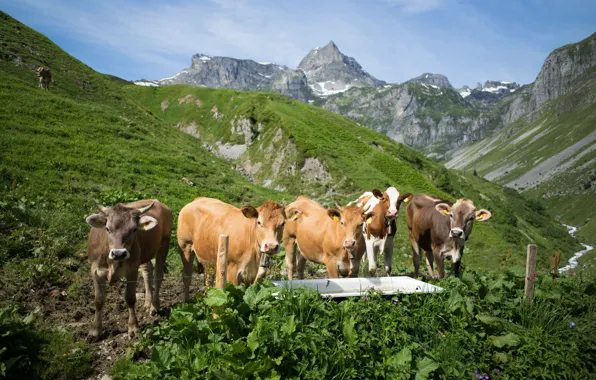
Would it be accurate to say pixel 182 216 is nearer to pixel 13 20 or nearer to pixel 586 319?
pixel 586 319

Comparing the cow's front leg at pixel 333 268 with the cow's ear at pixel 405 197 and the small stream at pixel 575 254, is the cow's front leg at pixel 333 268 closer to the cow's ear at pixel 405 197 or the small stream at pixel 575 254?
the cow's ear at pixel 405 197

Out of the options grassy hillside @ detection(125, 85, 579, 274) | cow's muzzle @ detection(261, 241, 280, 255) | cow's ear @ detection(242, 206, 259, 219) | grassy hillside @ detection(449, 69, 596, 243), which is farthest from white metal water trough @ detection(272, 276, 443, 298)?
grassy hillside @ detection(449, 69, 596, 243)

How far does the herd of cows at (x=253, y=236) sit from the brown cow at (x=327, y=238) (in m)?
0.03

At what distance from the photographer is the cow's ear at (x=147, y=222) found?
25.5 ft

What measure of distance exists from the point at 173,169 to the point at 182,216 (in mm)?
13462

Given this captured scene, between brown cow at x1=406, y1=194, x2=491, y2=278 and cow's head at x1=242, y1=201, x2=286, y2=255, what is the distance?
17.7ft

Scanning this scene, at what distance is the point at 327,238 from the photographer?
413 inches

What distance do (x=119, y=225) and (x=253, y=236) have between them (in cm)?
266

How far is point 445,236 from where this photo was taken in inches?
455

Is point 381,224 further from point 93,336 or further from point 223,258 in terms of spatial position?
→ point 93,336

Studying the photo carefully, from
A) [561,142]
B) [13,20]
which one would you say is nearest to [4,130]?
[13,20]

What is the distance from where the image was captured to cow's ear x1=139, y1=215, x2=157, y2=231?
7766 millimetres

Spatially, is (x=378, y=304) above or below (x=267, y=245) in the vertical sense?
below

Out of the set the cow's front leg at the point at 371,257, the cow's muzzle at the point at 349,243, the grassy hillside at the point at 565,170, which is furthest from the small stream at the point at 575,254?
the cow's muzzle at the point at 349,243
